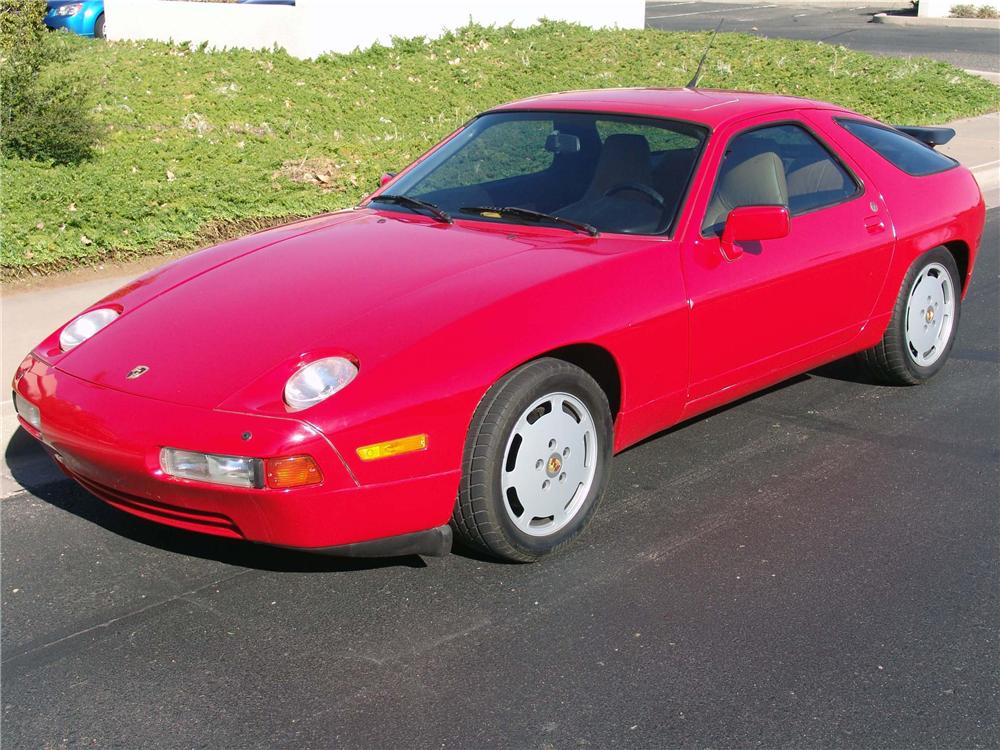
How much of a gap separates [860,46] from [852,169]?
72.2 feet

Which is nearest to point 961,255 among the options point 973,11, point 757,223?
point 757,223

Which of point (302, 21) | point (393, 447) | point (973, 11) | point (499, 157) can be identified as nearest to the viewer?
point (393, 447)

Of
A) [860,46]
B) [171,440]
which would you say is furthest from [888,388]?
[860,46]

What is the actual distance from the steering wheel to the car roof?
394 mm

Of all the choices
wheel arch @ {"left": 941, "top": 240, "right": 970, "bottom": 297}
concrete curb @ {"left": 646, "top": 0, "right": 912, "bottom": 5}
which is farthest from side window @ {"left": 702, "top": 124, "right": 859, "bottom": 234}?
concrete curb @ {"left": 646, "top": 0, "right": 912, "bottom": 5}

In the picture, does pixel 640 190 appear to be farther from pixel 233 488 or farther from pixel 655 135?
pixel 233 488

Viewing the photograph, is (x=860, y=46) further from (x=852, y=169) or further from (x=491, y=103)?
(x=852, y=169)

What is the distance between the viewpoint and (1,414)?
5.41 metres

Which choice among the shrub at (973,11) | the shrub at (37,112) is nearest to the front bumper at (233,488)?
the shrub at (37,112)

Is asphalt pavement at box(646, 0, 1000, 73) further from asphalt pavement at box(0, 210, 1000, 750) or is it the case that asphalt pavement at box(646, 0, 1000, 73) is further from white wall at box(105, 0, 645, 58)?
asphalt pavement at box(0, 210, 1000, 750)

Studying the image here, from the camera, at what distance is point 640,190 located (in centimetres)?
489

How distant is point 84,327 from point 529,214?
1.73m

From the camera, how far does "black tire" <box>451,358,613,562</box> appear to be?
3.86m

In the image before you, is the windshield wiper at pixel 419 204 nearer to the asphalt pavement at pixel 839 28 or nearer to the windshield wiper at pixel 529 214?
the windshield wiper at pixel 529 214
